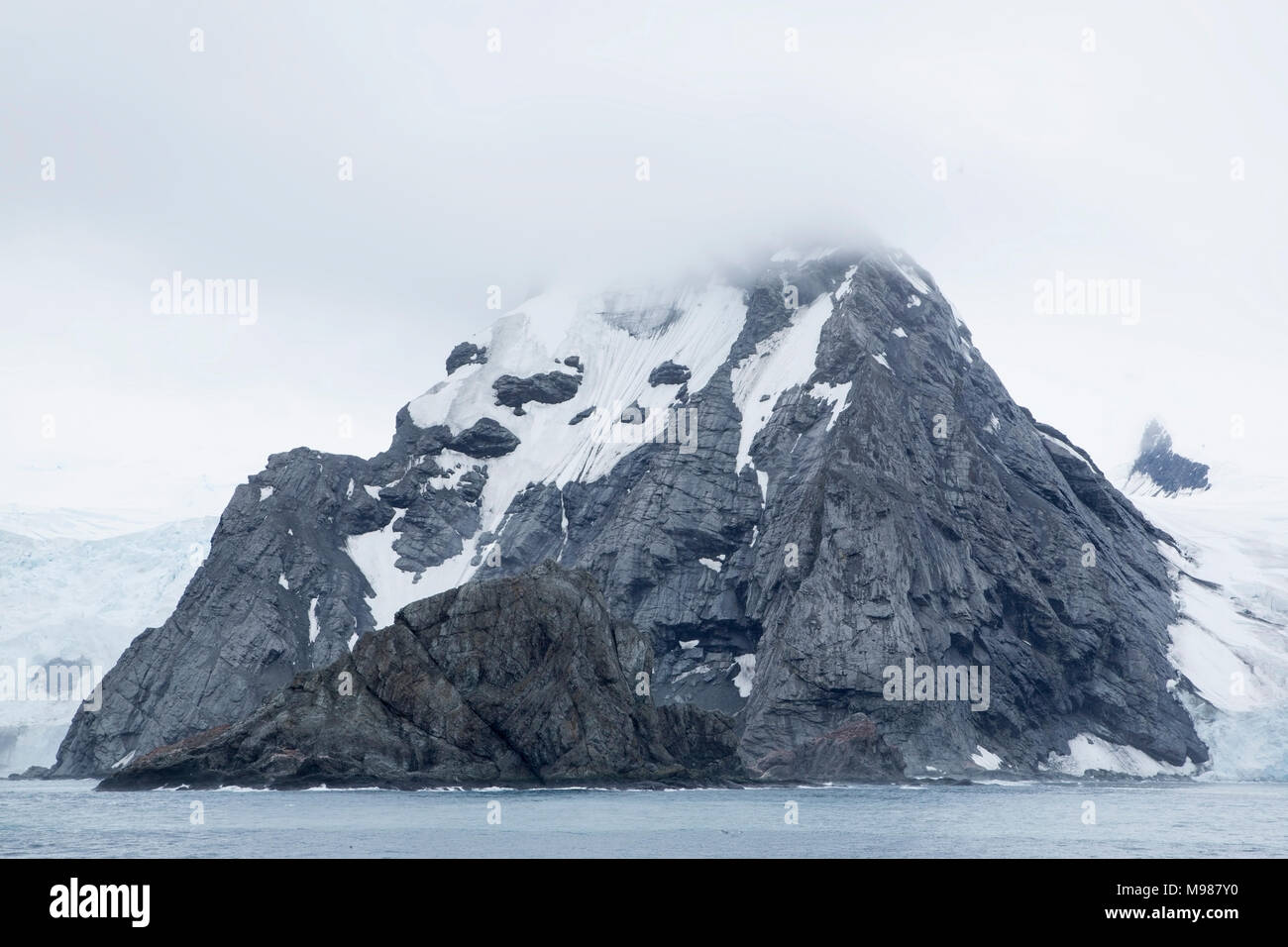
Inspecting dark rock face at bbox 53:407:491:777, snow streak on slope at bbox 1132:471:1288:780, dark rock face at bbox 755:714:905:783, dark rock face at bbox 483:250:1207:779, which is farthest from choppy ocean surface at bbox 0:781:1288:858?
dark rock face at bbox 53:407:491:777

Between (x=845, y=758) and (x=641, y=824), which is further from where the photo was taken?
(x=845, y=758)

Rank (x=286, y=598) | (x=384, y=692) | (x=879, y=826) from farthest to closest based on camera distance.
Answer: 1. (x=286, y=598)
2. (x=384, y=692)
3. (x=879, y=826)

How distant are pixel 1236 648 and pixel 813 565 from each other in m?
56.5

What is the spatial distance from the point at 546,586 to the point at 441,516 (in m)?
83.2

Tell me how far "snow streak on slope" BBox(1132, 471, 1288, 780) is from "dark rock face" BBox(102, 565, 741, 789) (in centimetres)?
6741

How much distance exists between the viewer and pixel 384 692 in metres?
112

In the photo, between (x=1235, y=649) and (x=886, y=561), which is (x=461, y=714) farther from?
(x=1235, y=649)

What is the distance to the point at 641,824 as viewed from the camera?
81.6m

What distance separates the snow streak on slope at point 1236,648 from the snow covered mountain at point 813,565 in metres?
3.21

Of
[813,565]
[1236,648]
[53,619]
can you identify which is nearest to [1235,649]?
[1236,648]

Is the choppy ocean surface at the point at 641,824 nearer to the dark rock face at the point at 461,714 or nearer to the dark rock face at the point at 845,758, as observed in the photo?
the dark rock face at the point at 461,714

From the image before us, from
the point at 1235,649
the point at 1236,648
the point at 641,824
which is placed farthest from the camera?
the point at 1236,648

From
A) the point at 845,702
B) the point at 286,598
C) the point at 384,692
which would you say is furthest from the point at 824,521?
the point at 286,598
